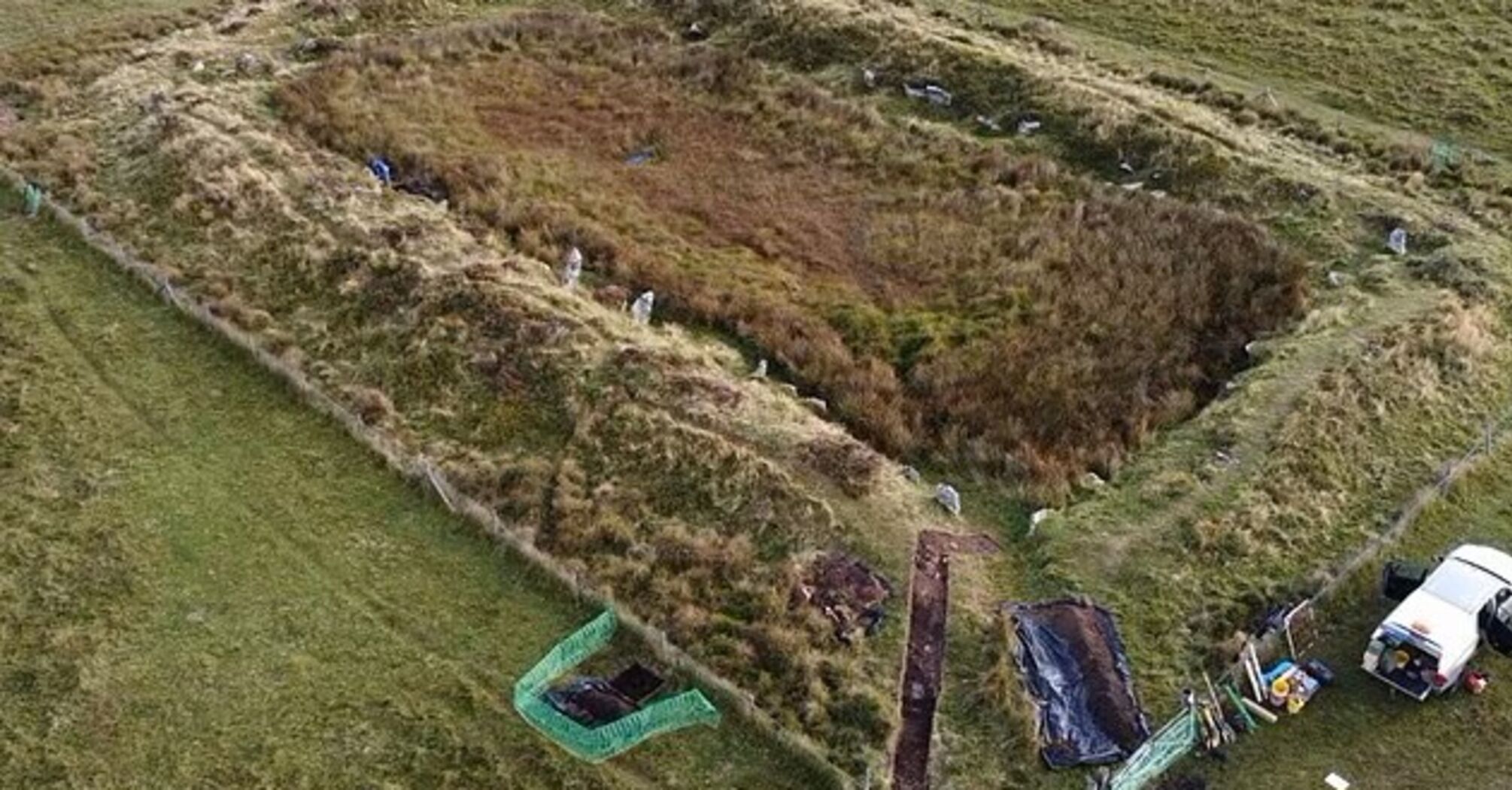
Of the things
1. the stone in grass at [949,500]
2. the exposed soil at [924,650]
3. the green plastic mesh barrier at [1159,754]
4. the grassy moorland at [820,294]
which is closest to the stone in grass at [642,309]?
the grassy moorland at [820,294]

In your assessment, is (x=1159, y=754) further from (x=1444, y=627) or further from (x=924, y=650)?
(x=1444, y=627)

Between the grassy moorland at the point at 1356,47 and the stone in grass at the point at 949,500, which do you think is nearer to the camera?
the stone in grass at the point at 949,500

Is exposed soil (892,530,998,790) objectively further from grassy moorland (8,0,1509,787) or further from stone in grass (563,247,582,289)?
stone in grass (563,247,582,289)

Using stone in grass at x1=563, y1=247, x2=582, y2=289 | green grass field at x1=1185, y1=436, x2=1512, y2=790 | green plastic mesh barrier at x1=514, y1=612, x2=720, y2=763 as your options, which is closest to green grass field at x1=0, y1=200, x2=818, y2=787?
green plastic mesh barrier at x1=514, y1=612, x2=720, y2=763

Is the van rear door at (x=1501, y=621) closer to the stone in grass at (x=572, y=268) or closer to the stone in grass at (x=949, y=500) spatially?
the stone in grass at (x=949, y=500)

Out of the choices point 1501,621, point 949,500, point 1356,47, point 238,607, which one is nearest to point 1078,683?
point 949,500

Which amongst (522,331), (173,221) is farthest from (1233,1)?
(173,221)
